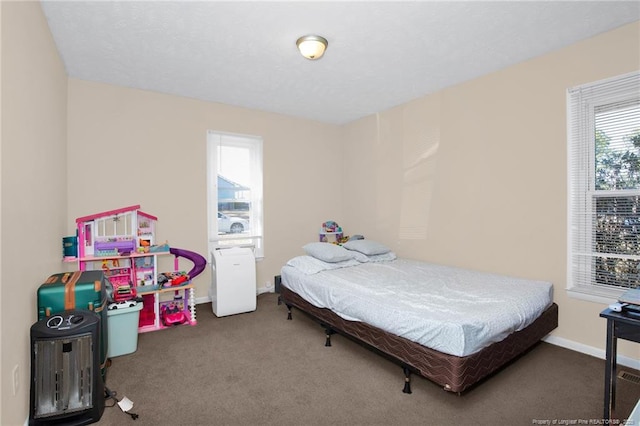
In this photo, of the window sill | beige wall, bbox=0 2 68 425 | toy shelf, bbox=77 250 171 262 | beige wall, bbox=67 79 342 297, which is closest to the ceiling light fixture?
beige wall, bbox=0 2 68 425

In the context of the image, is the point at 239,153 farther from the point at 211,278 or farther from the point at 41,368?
the point at 41,368

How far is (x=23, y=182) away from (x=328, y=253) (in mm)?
2648

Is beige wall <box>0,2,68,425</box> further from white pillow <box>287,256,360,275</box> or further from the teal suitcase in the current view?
white pillow <box>287,256,360,275</box>

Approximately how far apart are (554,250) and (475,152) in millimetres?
1232

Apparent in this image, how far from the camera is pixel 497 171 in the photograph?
3330mm

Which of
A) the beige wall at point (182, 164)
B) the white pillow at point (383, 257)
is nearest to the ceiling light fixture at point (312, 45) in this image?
the beige wall at point (182, 164)

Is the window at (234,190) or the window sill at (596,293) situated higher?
the window at (234,190)

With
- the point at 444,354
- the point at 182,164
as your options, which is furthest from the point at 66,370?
the point at 182,164

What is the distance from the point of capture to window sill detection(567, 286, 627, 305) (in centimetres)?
261

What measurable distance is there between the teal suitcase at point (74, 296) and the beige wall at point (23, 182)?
0.21 feet

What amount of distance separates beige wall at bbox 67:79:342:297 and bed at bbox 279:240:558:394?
1.35m

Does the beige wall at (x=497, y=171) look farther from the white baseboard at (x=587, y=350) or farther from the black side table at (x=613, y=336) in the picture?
the black side table at (x=613, y=336)

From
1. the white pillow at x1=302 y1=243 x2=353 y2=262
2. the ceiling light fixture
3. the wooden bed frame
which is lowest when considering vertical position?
the wooden bed frame

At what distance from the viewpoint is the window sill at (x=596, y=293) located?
2.61m
